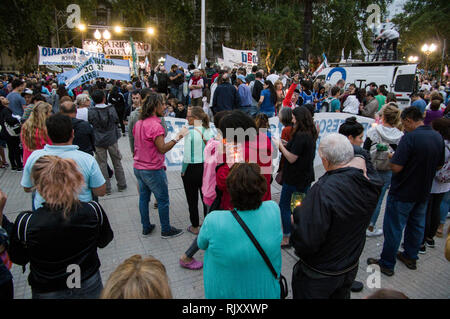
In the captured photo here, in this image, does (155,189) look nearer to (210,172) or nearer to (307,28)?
(210,172)

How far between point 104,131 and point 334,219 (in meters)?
4.83

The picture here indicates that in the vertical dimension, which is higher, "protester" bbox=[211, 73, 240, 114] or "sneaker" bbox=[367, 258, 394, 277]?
"protester" bbox=[211, 73, 240, 114]

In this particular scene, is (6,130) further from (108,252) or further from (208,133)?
(208,133)

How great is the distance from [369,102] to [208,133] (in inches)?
246

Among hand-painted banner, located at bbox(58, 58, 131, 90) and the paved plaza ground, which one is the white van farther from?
hand-painted banner, located at bbox(58, 58, 131, 90)

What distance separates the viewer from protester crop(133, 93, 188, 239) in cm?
377

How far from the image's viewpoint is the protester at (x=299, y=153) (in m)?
3.56

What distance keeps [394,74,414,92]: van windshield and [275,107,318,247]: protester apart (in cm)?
966

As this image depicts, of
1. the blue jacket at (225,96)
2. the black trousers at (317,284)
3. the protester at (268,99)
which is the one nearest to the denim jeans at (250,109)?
the protester at (268,99)

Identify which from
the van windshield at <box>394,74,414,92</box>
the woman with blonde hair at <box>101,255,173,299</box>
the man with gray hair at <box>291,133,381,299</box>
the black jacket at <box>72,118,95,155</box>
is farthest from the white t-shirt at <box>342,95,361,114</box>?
the woman with blonde hair at <box>101,255,173,299</box>

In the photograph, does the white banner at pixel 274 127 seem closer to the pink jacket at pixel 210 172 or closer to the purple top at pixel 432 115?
the pink jacket at pixel 210 172

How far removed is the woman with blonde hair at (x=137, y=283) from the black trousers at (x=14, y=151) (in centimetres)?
727

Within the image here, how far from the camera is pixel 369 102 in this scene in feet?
27.2
